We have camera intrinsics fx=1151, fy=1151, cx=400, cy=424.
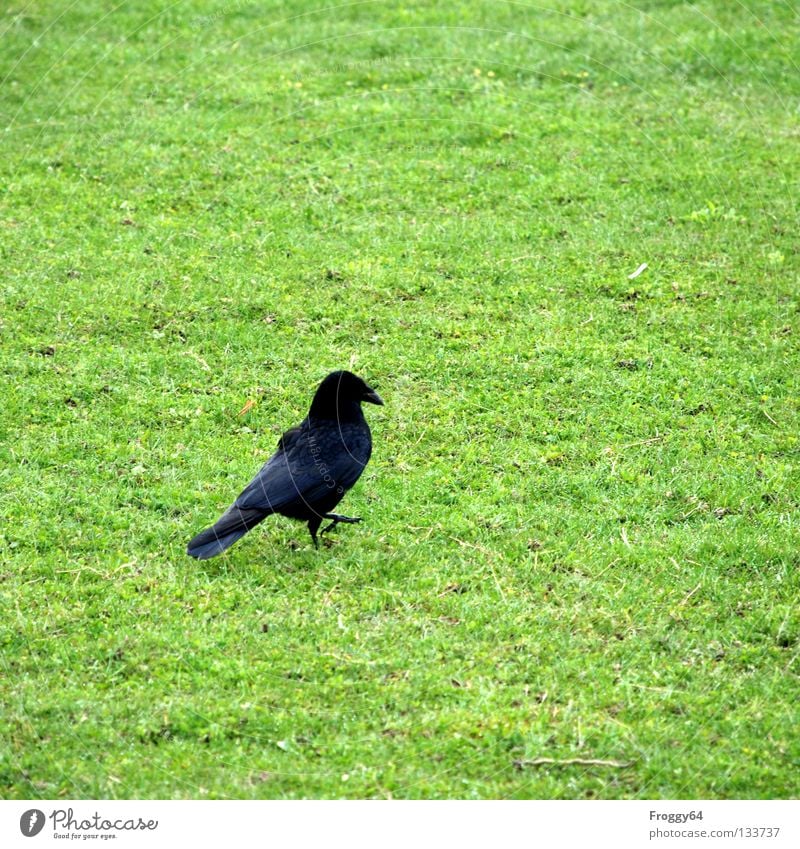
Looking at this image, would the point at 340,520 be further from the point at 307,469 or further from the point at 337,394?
the point at 337,394

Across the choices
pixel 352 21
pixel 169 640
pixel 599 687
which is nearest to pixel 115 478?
pixel 169 640

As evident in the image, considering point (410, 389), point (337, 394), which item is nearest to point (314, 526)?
point (337, 394)

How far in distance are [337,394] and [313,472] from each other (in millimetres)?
598

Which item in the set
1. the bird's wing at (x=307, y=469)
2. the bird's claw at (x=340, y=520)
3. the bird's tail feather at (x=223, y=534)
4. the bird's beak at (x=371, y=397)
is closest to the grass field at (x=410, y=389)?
the bird's claw at (x=340, y=520)

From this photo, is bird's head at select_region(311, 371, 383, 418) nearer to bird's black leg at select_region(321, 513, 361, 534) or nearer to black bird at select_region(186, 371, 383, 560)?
black bird at select_region(186, 371, 383, 560)

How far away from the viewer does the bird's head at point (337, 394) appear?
7.61 m

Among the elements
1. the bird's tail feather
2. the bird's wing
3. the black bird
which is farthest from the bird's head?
the bird's tail feather

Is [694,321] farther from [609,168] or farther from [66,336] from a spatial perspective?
[66,336]

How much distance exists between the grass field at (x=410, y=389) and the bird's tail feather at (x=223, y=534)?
20 cm

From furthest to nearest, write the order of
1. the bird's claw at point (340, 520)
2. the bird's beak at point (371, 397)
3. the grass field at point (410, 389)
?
the bird's beak at point (371, 397), the bird's claw at point (340, 520), the grass field at point (410, 389)

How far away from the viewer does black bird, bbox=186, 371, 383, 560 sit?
7117 millimetres

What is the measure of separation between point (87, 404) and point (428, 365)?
273cm

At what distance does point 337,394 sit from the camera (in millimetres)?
7625

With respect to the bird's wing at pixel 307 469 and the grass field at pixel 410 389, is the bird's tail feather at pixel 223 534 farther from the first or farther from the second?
the grass field at pixel 410 389
